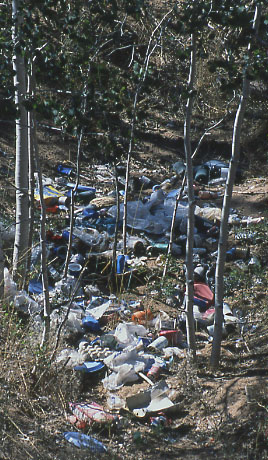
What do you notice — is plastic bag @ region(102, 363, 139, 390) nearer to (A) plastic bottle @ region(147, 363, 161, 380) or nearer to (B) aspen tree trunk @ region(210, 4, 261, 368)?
(A) plastic bottle @ region(147, 363, 161, 380)

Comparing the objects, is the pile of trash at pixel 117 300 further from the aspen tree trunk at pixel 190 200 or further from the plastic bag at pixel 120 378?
the aspen tree trunk at pixel 190 200

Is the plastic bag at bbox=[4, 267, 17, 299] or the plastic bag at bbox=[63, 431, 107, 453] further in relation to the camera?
the plastic bag at bbox=[4, 267, 17, 299]

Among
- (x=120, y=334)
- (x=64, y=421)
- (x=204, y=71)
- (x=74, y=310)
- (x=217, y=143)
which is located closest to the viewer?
(x=64, y=421)

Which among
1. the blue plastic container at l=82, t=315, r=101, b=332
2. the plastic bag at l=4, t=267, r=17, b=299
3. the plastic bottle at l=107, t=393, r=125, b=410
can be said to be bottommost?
the blue plastic container at l=82, t=315, r=101, b=332

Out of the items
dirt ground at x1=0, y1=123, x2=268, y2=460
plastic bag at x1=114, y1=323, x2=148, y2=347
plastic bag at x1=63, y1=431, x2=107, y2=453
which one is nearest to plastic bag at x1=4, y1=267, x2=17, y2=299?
dirt ground at x1=0, y1=123, x2=268, y2=460

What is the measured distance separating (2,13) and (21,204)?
1680 mm

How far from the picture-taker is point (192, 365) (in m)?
4.06

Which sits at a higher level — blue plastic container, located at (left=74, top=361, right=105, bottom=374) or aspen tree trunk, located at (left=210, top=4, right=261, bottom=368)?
aspen tree trunk, located at (left=210, top=4, right=261, bottom=368)

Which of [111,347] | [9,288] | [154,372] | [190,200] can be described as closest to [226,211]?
[190,200]

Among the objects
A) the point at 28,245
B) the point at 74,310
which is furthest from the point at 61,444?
the point at 28,245

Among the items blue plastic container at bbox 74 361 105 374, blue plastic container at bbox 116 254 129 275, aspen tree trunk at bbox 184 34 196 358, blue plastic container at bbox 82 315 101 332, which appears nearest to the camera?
aspen tree trunk at bbox 184 34 196 358

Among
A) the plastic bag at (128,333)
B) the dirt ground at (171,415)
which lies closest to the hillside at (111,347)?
the dirt ground at (171,415)

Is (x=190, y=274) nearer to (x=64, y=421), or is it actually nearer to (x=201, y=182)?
(x=64, y=421)

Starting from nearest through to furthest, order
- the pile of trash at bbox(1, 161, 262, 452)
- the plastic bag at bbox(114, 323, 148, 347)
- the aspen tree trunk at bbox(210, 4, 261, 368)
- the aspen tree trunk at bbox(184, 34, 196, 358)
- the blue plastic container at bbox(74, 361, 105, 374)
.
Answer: the aspen tree trunk at bbox(210, 4, 261, 368) → the aspen tree trunk at bbox(184, 34, 196, 358) → the pile of trash at bbox(1, 161, 262, 452) → the blue plastic container at bbox(74, 361, 105, 374) → the plastic bag at bbox(114, 323, 148, 347)
